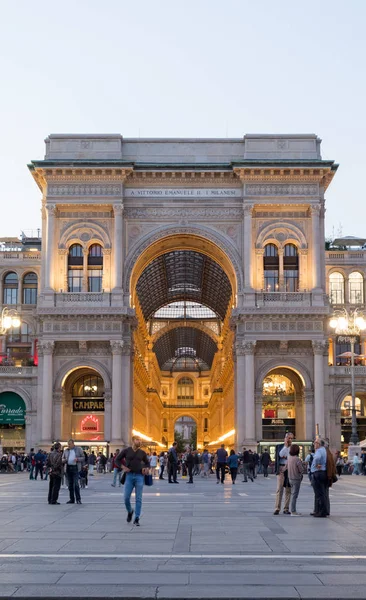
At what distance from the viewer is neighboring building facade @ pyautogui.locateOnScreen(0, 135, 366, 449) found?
69812mm

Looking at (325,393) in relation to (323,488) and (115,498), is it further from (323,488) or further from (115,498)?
(323,488)

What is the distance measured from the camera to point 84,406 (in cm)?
7394

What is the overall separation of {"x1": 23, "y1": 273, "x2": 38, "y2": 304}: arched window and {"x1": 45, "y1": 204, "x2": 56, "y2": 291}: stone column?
43.7 feet

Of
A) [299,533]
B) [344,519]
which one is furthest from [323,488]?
[299,533]

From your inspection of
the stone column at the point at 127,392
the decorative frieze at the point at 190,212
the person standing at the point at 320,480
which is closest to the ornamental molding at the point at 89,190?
the decorative frieze at the point at 190,212

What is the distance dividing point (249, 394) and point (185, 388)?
110143 millimetres

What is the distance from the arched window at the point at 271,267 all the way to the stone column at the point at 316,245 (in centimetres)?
317

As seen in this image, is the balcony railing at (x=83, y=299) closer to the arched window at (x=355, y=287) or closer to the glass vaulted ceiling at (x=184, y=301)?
the glass vaulted ceiling at (x=184, y=301)

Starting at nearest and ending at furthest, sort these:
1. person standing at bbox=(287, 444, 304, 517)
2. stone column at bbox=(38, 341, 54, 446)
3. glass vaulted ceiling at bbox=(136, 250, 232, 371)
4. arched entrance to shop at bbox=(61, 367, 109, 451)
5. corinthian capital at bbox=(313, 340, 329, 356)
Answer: person standing at bbox=(287, 444, 304, 517), stone column at bbox=(38, 341, 54, 446), corinthian capital at bbox=(313, 340, 329, 356), arched entrance to shop at bbox=(61, 367, 109, 451), glass vaulted ceiling at bbox=(136, 250, 232, 371)

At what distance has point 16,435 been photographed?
7706cm

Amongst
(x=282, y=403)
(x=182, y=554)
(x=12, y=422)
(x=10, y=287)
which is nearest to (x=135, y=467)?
(x=182, y=554)

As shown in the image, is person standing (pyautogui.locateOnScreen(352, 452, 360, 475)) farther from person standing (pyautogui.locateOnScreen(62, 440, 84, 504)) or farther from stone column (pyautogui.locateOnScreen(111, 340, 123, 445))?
person standing (pyautogui.locateOnScreen(62, 440, 84, 504))

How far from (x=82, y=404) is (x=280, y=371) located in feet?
54.2

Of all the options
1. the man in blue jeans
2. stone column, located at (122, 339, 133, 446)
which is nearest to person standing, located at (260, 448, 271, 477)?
stone column, located at (122, 339, 133, 446)
